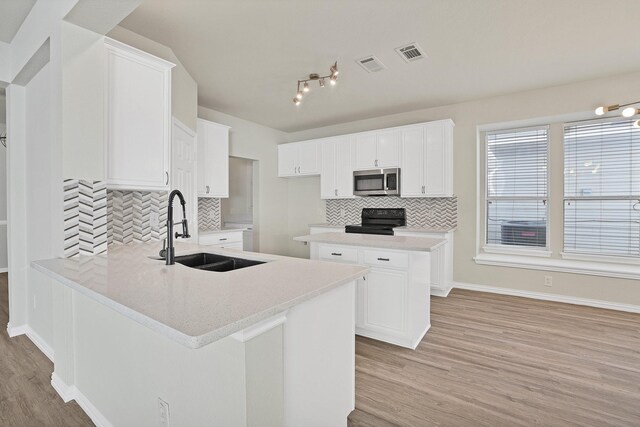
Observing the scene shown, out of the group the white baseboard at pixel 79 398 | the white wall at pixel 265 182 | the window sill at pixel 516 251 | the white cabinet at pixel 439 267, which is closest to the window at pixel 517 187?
the window sill at pixel 516 251

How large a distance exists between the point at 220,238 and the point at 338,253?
6.62 ft

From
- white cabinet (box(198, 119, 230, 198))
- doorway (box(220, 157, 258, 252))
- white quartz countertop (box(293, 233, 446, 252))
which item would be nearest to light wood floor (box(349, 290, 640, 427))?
white quartz countertop (box(293, 233, 446, 252))

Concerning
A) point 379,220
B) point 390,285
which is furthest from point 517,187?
point 390,285

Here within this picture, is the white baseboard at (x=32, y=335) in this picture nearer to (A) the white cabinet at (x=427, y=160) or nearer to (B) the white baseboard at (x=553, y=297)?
(A) the white cabinet at (x=427, y=160)

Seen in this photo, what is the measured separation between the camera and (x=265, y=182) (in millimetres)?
5703

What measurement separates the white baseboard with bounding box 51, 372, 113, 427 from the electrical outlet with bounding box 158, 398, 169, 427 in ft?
1.96

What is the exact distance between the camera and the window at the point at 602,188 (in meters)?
3.69

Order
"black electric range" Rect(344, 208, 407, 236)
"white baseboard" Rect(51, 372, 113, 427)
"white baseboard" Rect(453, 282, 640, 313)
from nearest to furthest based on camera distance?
"white baseboard" Rect(51, 372, 113, 427)
"white baseboard" Rect(453, 282, 640, 313)
"black electric range" Rect(344, 208, 407, 236)

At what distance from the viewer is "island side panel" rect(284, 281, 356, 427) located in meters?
1.25

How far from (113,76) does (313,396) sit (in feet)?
7.38

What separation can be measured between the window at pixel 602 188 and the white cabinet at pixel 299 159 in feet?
12.0

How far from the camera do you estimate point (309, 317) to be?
1337 mm

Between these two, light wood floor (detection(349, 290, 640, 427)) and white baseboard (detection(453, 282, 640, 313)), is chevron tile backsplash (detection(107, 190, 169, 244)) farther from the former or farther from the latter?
white baseboard (detection(453, 282, 640, 313))

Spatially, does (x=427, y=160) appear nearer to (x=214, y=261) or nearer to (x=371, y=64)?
(x=371, y=64)
